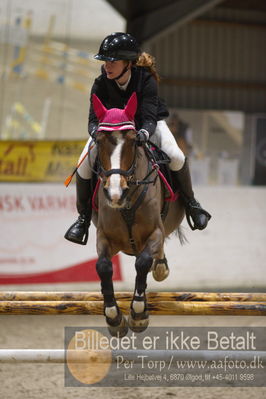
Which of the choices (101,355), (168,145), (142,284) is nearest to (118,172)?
(142,284)

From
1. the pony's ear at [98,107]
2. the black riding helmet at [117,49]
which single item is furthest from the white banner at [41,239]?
the pony's ear at [98,107]

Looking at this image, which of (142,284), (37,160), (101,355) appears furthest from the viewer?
(37,160)

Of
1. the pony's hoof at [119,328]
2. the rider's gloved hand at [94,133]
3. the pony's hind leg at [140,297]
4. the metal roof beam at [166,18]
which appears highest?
the metal roof beam at [166,18]

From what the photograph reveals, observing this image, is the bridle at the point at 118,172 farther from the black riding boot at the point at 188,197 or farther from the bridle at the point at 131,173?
the black riding boot at the point at 188,197

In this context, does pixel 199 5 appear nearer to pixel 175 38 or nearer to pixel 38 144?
pixel 38 144

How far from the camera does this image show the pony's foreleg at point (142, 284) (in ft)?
11.5

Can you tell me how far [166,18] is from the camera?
10430mm

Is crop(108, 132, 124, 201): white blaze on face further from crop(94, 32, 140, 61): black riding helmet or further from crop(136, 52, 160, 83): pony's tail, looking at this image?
crop(136, 52, 160, 83): pony's tail

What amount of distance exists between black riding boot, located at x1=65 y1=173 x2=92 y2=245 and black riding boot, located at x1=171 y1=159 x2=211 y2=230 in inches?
26.5

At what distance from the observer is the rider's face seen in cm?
368

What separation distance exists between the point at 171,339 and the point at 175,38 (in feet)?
37.6

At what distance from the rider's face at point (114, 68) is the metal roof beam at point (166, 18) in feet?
21.4

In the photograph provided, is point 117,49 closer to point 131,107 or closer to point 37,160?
point 131,107

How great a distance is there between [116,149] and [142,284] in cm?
84
